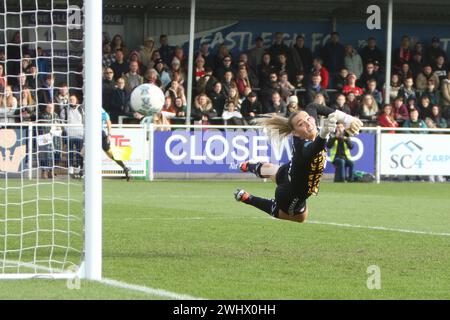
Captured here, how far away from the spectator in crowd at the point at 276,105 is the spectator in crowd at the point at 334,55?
14.9ft

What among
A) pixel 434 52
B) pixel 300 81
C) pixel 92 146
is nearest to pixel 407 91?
pixel 300 81

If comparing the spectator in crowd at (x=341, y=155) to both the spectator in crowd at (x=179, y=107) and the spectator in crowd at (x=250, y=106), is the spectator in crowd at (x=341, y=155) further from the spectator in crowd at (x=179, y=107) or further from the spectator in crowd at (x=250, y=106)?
the spectator in crowd at (x=179, y=107)

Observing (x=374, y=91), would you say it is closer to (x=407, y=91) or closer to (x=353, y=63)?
(x=407, y=91)

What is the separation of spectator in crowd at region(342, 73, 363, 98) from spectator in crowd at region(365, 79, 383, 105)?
41 centimetres

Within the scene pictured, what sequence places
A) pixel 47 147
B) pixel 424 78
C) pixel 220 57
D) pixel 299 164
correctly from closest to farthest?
pixel 299 164 → pixel 47 147 → pixel 220 57 → pixel 424 78

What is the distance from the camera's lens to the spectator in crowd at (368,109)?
27719mm

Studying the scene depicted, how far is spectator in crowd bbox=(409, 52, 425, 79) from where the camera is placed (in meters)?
31.1

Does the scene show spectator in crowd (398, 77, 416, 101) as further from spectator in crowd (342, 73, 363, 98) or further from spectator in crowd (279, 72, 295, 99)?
spectator in crowd (279, 72, 295, 99)

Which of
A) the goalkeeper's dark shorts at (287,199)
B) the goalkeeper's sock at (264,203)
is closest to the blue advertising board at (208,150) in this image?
the goalkeeper's sock at (264,203)

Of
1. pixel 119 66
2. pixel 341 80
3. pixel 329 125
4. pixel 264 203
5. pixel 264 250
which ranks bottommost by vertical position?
pixel 264 250

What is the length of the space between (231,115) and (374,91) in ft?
16.6

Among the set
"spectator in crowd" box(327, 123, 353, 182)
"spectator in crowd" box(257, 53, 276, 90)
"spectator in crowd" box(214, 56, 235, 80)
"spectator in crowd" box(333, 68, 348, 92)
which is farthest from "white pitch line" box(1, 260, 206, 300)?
"spectator in crowd" box(333, 68, 348, 92)

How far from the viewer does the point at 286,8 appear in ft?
108
